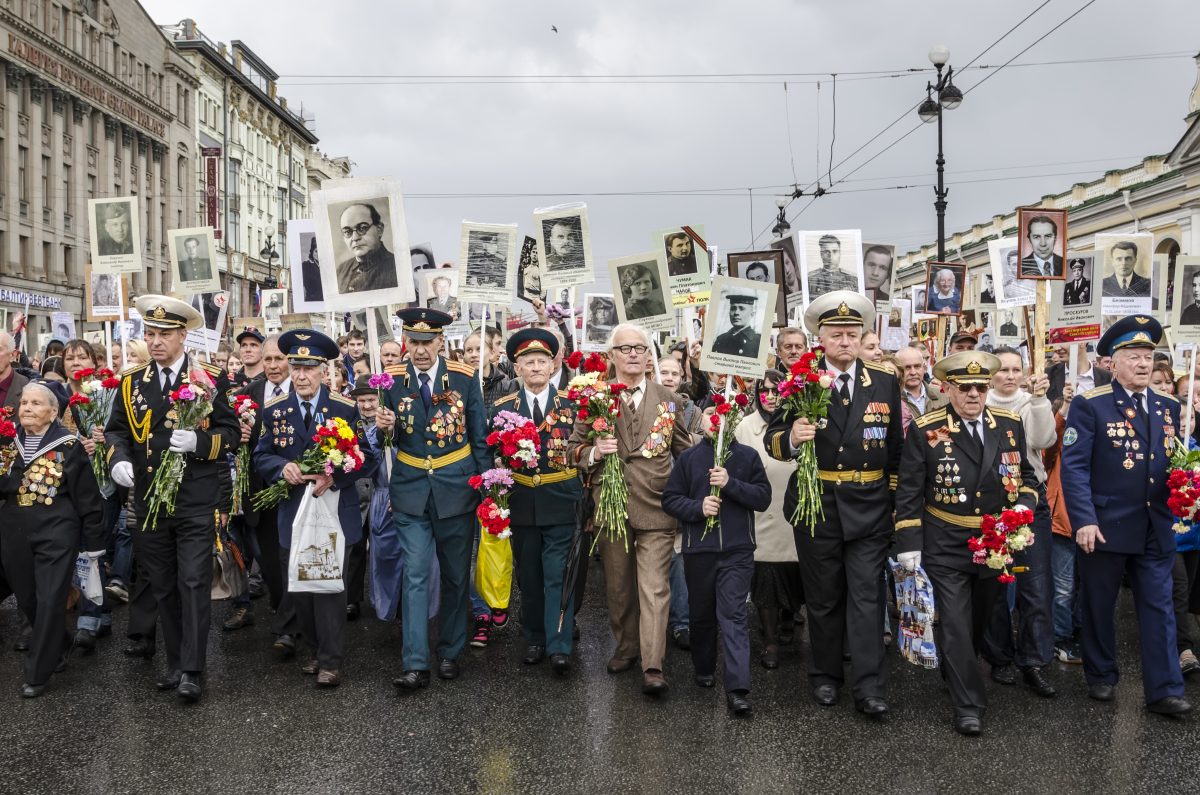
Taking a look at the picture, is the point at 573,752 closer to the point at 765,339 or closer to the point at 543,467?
the point at 543,467

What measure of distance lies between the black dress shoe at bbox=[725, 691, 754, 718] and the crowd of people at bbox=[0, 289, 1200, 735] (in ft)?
0.05

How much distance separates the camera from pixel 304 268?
1057 cm

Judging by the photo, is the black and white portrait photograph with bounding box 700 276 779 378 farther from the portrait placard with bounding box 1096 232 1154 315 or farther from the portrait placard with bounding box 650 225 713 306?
the portrait placard with bounding box 1096 232 1154 315

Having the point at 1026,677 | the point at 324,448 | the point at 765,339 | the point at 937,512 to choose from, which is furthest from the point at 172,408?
the point at 1026,677

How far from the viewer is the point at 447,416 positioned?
7.17 m

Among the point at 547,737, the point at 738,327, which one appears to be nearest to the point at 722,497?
the point at 738,327

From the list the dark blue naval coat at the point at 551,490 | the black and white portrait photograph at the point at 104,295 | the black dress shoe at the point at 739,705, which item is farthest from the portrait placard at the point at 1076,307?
the black and white portrait photograph at the point at 104,295

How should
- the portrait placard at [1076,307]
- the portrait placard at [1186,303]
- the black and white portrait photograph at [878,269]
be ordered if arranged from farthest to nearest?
1. the black and white portrait photograph at [878,269]
2. the portrait placard at [1076,307]
3. the portrait placard at [1186,303]

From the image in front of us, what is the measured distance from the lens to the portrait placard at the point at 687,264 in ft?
39.2

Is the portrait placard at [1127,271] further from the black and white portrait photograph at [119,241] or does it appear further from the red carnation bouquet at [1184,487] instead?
the black and white portrait photograph at [119,241]

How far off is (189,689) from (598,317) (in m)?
8.70

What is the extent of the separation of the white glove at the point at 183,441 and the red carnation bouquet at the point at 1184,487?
5491mm

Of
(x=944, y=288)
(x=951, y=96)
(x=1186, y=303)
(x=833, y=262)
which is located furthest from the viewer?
(x=951, y=96)

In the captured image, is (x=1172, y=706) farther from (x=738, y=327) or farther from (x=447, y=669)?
(x=447, y=669)
